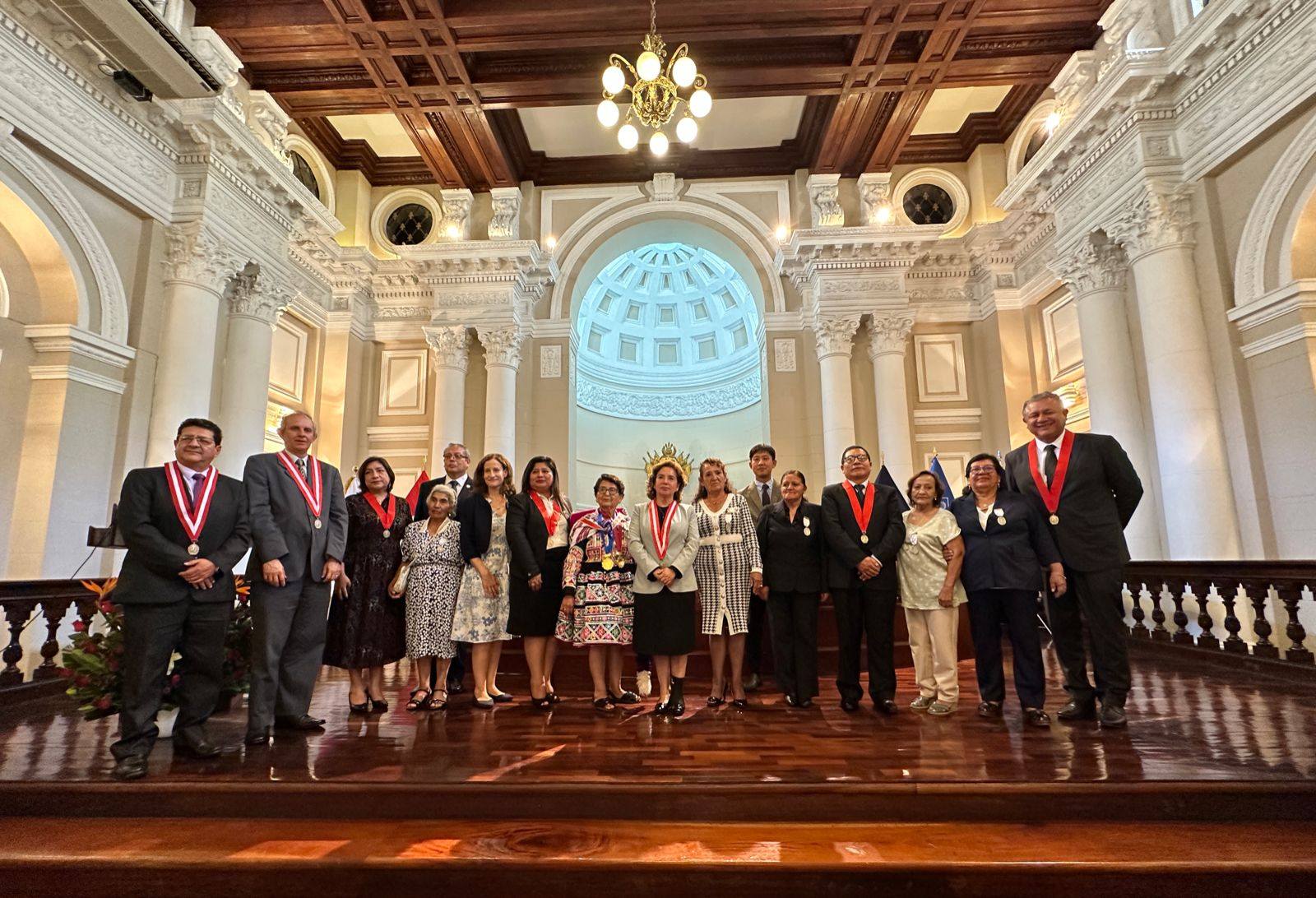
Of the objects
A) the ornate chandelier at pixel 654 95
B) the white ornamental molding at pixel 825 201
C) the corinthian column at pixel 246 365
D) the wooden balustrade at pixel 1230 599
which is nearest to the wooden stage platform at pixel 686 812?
the wooden balustrade at pixel 1230 599

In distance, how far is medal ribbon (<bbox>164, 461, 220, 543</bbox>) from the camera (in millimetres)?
2959

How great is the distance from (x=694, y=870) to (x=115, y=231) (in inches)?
313

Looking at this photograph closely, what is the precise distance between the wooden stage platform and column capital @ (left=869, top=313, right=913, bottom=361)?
26.1ft

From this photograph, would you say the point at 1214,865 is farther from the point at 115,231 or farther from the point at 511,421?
the point at 511,421

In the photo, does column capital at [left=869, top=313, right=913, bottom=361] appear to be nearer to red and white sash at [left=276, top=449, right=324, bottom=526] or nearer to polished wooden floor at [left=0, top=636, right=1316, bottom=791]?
polished wooden floor at [left=0, top=636, right=1316, bottom=791]

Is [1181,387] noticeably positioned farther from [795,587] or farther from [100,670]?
[100,670]

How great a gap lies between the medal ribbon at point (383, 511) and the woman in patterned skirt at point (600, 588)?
1.12 m

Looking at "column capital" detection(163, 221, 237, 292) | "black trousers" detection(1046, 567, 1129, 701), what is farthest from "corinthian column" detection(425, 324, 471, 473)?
"black trousers" detection(1046, 567, 1129, 701)

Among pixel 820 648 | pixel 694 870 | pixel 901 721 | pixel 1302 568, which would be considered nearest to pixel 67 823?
pixel 694 870

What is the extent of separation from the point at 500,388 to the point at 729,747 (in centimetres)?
866

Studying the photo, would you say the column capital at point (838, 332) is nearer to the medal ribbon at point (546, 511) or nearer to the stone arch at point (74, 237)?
the medal ribbon at point (546, 511)

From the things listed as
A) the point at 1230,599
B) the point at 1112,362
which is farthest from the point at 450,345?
the point at 1230,599

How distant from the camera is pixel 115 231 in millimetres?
6566

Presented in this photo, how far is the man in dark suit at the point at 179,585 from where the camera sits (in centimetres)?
284
